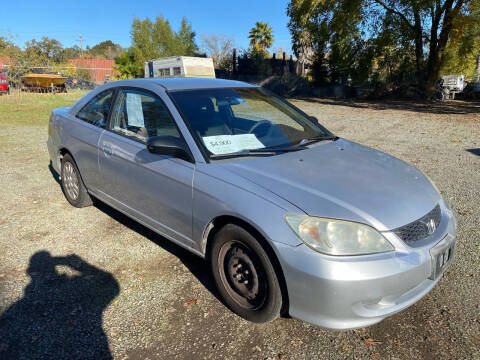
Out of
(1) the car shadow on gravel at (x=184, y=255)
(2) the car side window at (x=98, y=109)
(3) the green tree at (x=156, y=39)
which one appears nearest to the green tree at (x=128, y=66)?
(3) the green tree at (x=156, y=39)

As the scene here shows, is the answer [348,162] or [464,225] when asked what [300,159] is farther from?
[464,225]

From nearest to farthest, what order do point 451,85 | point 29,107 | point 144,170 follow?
1. point 144,170
2. point 29,107
3. point 451,85

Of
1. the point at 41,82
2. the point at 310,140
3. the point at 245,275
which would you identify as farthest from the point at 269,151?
the point at 41,82

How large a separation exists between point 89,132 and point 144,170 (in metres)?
1.23

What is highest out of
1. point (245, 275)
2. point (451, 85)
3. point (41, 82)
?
point (451, 85)

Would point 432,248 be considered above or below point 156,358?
above

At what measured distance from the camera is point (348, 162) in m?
3.04

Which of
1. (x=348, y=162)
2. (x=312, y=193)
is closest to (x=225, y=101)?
(x=348, y=162)

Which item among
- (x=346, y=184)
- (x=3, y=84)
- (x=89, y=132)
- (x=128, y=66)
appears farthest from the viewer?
(x=128, y=66)

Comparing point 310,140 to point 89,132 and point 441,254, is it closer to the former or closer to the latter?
point 441,254

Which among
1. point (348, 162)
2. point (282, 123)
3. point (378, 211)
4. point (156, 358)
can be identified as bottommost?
point (156, 358)

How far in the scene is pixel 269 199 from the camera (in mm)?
2428

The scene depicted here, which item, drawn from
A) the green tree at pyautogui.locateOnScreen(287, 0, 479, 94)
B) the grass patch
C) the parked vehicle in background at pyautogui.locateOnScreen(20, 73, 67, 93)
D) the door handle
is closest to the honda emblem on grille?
the door handle

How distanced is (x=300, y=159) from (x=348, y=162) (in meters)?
0.39
